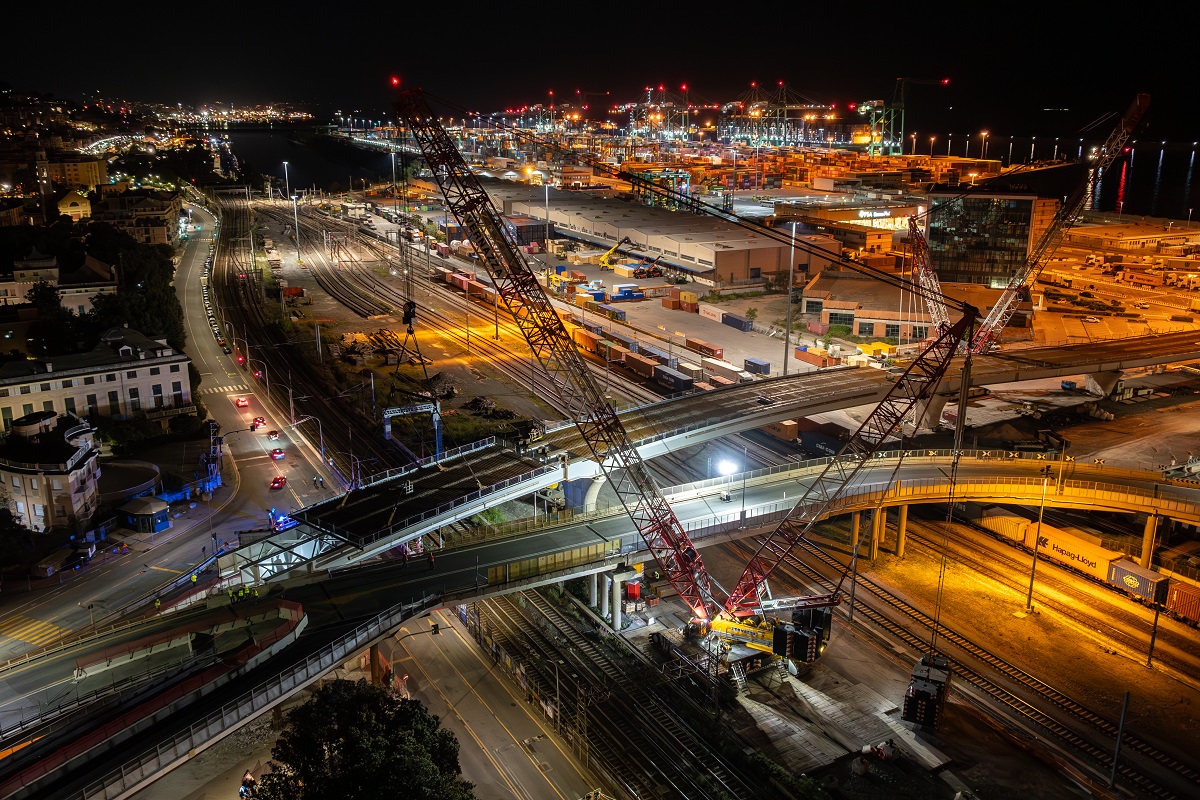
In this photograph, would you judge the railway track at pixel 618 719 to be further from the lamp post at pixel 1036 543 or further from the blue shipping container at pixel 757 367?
the blue shipping container at pixel 757 367

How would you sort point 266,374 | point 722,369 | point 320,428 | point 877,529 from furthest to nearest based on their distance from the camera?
→ point 722,369 → point 266,374 → point 320,428 → point 877,529

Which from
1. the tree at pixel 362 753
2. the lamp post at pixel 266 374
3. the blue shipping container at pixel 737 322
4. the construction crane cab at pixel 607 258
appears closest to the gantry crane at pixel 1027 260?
the blue shipping container at pixel 737 322

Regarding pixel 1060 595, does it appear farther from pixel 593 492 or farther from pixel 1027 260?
pixel 1027 260

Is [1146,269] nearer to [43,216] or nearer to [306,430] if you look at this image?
[306,430]

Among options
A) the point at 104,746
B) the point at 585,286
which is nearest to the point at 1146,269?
the point at 585,286

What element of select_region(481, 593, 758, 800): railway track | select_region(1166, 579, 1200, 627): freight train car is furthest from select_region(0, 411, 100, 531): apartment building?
select_region(1166, 579, 1200, 627): freight train car

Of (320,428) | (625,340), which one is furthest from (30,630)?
(625,340)
